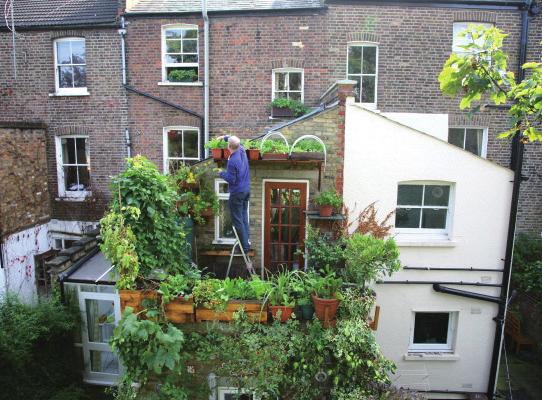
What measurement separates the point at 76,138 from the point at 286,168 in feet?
27.5

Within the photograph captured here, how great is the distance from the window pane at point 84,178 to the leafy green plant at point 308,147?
8.50 m

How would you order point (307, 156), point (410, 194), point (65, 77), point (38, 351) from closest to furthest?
point (307, 156) → point (38, 351) → point (410, 194) → point (65, 77)

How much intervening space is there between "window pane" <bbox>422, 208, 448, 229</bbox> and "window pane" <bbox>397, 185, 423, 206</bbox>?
30 cm

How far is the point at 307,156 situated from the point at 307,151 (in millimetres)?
120

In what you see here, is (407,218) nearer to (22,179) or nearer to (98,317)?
(98,317)

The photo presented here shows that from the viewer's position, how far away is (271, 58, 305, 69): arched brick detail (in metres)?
10.8

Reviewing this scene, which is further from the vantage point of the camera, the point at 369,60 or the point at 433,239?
the point at 369,60

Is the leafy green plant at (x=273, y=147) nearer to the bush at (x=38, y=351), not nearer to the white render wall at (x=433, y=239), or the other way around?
the white render wall at (x=433, y=239)

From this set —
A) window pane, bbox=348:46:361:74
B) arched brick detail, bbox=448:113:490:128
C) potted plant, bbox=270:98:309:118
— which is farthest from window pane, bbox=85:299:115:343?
arched brick detail, bbox=448:113:490:128

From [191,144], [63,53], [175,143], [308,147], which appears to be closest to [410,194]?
[308,147]

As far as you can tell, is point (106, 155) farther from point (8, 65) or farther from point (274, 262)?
point (274, 262)

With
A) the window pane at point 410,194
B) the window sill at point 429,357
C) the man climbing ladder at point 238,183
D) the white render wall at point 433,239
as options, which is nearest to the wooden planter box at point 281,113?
the white render wall at point 433,239

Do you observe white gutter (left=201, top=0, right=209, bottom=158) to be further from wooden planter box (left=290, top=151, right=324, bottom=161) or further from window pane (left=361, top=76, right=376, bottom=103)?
wooden planter box (left=290, top=151, right=324, bottom=161)

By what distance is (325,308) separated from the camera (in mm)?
4504
